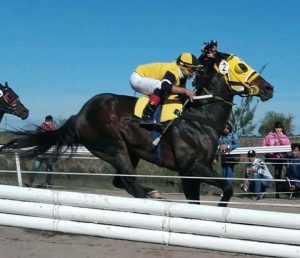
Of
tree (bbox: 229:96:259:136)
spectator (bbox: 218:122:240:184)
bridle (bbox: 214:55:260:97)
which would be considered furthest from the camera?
tree (bbox: 229:96:259:136)

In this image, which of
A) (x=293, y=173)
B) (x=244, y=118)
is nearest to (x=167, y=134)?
(x=293, y=173)

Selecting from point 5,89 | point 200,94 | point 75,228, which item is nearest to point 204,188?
point 5,89

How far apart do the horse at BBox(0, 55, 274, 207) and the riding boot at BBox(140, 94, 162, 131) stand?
0.40 ft

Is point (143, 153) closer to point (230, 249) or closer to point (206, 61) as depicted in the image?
point (206, 61)

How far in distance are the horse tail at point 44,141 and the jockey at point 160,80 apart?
128cm

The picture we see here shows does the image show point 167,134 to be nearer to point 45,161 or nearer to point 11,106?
point 45,161

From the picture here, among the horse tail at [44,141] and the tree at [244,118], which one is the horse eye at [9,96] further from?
the tree at [244,118]

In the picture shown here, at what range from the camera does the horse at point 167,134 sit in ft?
23.8

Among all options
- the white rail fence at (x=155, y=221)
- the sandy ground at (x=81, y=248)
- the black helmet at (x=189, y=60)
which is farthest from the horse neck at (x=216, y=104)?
the white rail fence at (x=155, y=221)

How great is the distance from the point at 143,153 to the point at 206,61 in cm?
148

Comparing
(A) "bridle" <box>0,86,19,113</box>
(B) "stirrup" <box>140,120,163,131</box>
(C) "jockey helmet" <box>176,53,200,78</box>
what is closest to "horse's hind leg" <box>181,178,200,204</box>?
(B) "stirrup" <box>140,120,163,131</box>

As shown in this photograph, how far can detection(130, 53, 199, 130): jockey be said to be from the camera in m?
7.29

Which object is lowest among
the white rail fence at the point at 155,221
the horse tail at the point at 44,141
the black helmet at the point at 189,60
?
the white rail fence at the point at 155,221

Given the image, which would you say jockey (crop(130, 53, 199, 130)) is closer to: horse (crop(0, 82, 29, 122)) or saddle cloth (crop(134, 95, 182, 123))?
saddle cloth (crop(134, 95, 182, 123))
